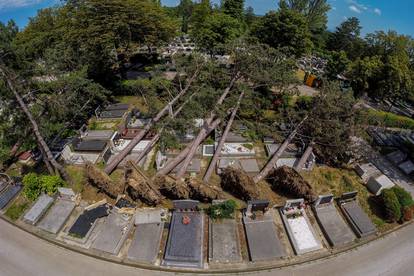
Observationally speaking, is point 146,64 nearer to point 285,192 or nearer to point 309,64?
point 309,64

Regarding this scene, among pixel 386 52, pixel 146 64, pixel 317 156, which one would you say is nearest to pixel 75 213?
pixel 317 156

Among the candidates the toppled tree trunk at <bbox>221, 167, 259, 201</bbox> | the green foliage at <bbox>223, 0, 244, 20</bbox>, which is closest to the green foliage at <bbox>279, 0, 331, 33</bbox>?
the green foliage at <bbox>223, 0, 244, 20</bbox>

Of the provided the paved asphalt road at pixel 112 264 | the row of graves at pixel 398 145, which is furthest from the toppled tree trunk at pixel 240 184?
the row of graves at pixel 398 145

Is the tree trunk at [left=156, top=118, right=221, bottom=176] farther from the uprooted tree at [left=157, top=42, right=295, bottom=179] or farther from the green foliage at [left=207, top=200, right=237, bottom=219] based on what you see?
the green foliage at [left=207, top=200, right=237, bottom=219]

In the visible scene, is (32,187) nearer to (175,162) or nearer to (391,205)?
(175,162)

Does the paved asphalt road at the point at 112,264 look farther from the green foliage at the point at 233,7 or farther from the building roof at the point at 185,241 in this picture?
the green foliage at the point at 233,7

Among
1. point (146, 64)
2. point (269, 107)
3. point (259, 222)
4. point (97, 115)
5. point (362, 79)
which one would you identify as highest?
point (146, 64)
